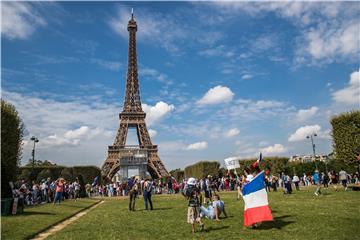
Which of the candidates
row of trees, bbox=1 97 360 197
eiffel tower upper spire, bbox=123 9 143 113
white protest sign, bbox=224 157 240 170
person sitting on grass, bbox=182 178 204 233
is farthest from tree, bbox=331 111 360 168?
eiffel tower upper spire, bbox=123 9 143 113

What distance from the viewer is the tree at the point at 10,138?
2528cm

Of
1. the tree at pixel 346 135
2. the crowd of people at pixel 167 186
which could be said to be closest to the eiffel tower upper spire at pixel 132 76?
the crowd of people at pixel 167 186

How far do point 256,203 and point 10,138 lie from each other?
21679mm

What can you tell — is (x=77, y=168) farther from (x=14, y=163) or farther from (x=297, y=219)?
(x=297, y=219)

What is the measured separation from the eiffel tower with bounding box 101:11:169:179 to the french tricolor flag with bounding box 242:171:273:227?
5486 centimetres

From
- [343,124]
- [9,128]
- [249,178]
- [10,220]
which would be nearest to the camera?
[249,178]

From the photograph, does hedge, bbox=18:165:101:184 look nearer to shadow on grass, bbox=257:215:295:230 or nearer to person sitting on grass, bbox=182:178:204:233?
person sitting on grass, bbox=182:178:204:233

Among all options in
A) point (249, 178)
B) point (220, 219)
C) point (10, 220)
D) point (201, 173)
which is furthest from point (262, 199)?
point (201, 173)

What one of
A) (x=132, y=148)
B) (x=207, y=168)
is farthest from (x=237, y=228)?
(x=132, y=148)

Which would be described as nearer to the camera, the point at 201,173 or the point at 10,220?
the point at 10,220

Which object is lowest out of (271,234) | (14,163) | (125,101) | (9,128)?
(271,234)

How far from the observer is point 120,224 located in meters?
14.5

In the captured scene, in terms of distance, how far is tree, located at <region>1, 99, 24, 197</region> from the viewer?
25281mm

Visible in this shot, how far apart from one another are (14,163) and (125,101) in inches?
2090
